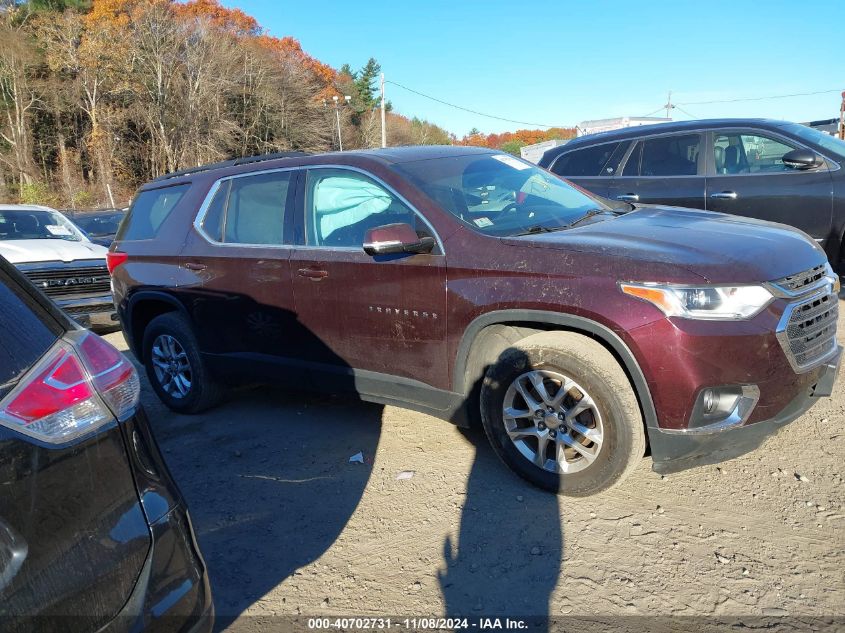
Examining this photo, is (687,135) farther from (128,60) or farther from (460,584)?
(128,60)

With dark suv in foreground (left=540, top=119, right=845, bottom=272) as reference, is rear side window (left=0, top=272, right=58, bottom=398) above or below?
below

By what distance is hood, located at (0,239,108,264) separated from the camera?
7266mm

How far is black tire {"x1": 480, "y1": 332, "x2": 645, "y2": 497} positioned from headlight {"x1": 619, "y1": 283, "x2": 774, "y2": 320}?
15.3 inches

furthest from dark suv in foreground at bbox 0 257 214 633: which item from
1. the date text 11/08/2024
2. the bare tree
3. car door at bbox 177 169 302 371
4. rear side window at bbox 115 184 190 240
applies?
the bare tree

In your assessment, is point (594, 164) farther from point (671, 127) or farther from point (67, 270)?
point (67, 270)

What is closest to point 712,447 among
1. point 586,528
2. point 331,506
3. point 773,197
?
point 586,528

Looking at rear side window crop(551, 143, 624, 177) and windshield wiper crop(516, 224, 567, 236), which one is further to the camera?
rear side window crop(551, 143, 624, 177)

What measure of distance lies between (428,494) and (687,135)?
16.9 feet

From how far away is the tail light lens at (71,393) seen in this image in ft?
4.75

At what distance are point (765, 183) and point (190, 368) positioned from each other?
5.59 meters

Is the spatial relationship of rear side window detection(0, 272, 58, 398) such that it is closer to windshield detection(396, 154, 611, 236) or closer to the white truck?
windshield detection(396, 154, 611, 236)

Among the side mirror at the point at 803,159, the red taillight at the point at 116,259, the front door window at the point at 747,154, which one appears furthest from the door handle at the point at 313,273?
the side mirror at the point at 803,159

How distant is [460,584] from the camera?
2537 millimetres

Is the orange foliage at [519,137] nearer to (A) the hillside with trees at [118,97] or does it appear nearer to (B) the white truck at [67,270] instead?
(A) the hillside with trees at [118,97]
